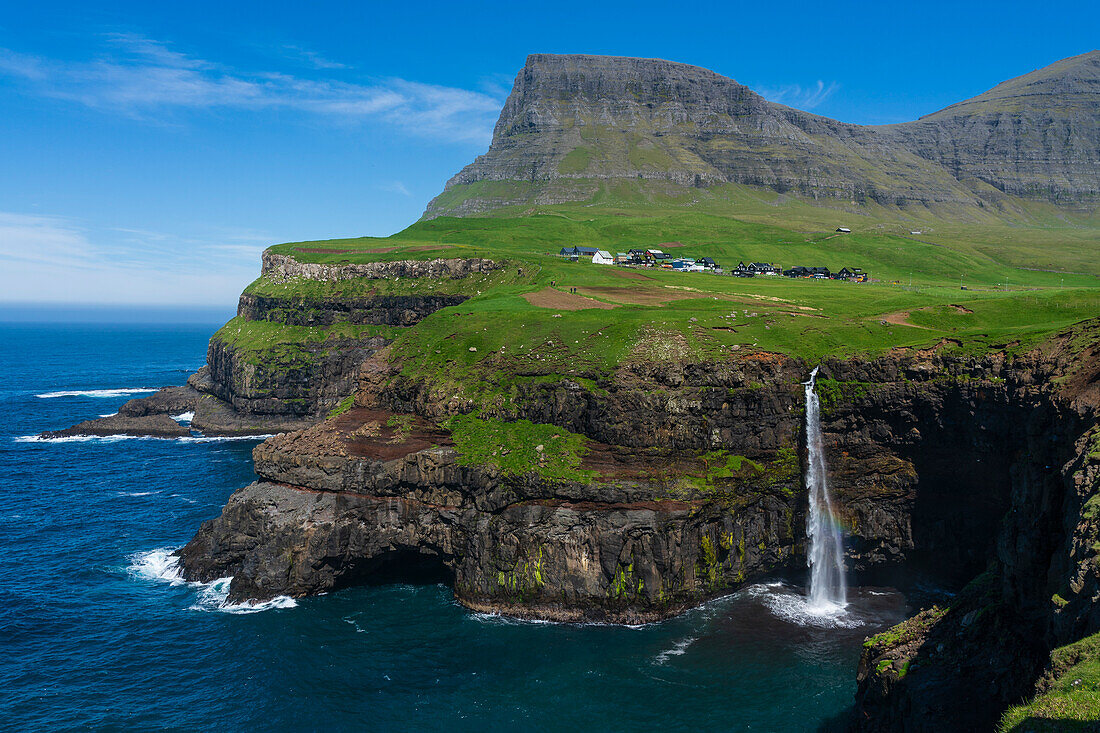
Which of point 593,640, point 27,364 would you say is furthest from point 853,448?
point 27,364

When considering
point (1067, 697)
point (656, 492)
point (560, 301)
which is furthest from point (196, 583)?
point (1067, 697)

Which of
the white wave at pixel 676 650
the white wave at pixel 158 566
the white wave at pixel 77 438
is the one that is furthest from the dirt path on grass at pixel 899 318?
the white wave at pixel 77 438

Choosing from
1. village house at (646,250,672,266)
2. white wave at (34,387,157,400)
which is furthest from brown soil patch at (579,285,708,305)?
white wave at (34,387,157,400)

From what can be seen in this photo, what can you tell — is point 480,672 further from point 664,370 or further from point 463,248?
point 463,248

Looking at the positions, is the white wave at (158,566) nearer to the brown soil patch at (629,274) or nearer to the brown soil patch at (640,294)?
the brown soil patch at (640,294)

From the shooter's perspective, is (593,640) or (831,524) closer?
(593,640)

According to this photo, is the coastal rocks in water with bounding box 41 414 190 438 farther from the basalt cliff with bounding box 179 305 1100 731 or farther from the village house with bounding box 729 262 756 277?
the village house with bounding box 729 262 756 277
